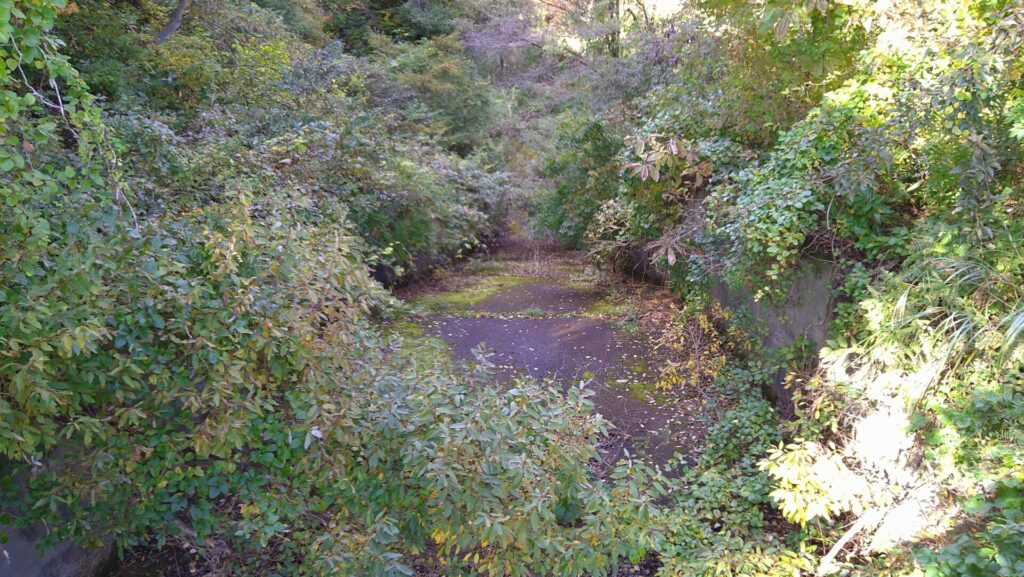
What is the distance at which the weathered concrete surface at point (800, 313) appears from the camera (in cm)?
452

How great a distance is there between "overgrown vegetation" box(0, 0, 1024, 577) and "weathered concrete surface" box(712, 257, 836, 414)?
0.37 feet

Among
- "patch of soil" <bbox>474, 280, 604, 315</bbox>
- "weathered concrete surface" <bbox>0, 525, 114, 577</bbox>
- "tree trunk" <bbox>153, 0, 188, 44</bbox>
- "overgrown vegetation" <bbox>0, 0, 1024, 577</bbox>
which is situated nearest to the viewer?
"overgrown vegetation" <bbox>0, 0, 1024, 577</bbox>

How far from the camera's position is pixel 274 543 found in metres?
3.49

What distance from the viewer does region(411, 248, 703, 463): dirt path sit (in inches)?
204

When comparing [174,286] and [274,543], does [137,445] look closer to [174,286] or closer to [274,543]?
[174,286]

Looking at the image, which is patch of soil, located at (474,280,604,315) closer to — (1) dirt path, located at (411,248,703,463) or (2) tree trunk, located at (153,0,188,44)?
(1) dirt path, located at (411,248,703,463)

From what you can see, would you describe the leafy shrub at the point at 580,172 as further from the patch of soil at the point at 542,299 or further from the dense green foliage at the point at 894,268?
the dense green foliage at the point at 894,268

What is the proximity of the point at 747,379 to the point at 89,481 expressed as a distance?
15.9 ft

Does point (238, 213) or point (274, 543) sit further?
point (274, 543)

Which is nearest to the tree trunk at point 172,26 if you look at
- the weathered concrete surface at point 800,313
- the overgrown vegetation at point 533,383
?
the overgrown vegetation at point 533,383

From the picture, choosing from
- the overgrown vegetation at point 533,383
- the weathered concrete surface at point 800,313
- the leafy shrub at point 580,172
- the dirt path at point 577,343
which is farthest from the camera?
the leafy shrub at point 580,172

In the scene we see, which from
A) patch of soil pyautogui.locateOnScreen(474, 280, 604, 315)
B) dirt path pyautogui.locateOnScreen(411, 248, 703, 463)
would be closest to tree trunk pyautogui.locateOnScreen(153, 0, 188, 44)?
dirt path pyautogui.locateOnScreen(411, 248, 703, 463)

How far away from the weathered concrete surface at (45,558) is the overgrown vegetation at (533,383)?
11 centimetres

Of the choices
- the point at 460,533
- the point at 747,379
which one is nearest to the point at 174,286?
the point at 460,533
